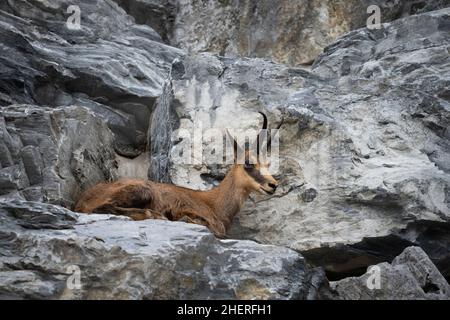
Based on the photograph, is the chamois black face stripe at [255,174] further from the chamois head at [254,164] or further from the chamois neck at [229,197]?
the chamois neck at [229,197]

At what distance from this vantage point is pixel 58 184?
34.5ft

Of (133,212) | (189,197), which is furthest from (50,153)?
(189,197)

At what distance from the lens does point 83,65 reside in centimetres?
1359

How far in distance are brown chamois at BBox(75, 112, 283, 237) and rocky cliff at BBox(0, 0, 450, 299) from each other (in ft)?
0.81

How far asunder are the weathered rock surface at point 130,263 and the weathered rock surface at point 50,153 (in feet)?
4.54

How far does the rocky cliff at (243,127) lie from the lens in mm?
8141

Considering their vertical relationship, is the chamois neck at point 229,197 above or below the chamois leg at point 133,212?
above

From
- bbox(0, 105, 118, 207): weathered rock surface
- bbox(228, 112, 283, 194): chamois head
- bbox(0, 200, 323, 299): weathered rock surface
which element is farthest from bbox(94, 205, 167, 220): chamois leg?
bbox(0, 200, 323, 299): weathered rock surface

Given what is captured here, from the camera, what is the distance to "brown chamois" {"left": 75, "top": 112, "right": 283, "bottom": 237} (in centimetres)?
1063

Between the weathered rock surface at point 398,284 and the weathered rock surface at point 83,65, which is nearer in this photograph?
the weathered rock surface at point 398,284

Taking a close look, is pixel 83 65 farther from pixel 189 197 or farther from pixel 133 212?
pixel 133 212

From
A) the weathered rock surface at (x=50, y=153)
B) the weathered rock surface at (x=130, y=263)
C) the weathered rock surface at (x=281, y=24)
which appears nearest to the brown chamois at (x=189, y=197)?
the weathered rock surface at (x=50, y=153)

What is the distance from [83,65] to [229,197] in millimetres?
3738

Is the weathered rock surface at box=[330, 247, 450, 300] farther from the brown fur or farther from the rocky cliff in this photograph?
the brown fur
